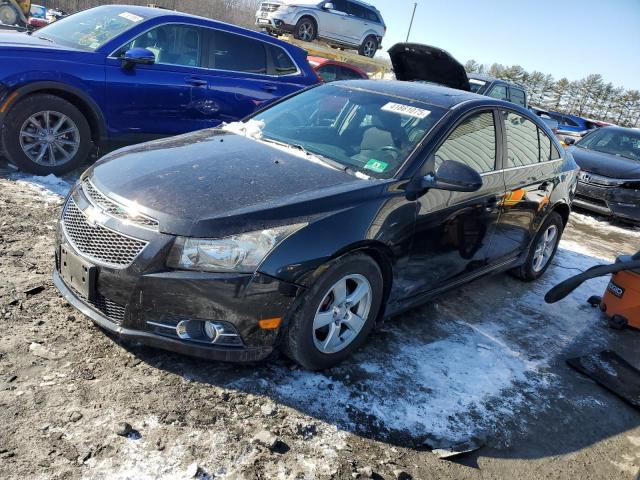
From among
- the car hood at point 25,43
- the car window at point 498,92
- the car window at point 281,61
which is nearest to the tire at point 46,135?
the car hood at point 25,43

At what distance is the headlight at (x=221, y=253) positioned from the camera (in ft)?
8.24

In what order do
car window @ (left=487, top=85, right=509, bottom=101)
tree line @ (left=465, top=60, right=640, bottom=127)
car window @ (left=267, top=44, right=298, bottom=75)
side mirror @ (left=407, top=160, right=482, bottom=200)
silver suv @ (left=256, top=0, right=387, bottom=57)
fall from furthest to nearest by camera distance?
tree line @ (left=465, top=60, right=640, bottom=127), silver suv @ (left=256, top=0, right=387, bottom=57), car window @ (left=487, top=85, right=509, bottom=101), car window @ (left=267, top=44, right=298, bottom=75), side mirror @ (left=407, top=160, right=482, bottom=200)

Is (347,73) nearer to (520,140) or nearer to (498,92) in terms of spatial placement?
(498,92)

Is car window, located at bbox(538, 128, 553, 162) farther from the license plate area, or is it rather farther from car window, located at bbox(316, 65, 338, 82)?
car window, located at bbox(316, 65, 338, 82)

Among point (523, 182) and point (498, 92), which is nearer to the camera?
point (523, 182)

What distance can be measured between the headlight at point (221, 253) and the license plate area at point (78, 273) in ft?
1.54

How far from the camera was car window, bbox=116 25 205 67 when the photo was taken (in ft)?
19.1

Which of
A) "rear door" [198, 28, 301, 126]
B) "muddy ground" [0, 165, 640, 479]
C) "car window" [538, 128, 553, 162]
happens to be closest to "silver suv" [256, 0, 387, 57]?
"rear door" [198, 28, 301, 126]

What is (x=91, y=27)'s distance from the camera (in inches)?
232

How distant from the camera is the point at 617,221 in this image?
27.9ft

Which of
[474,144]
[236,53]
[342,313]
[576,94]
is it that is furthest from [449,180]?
[576,94]

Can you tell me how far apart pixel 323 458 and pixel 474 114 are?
103 inches

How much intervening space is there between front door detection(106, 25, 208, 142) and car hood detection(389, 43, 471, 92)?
267 cm

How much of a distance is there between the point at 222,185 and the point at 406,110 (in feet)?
5.07
